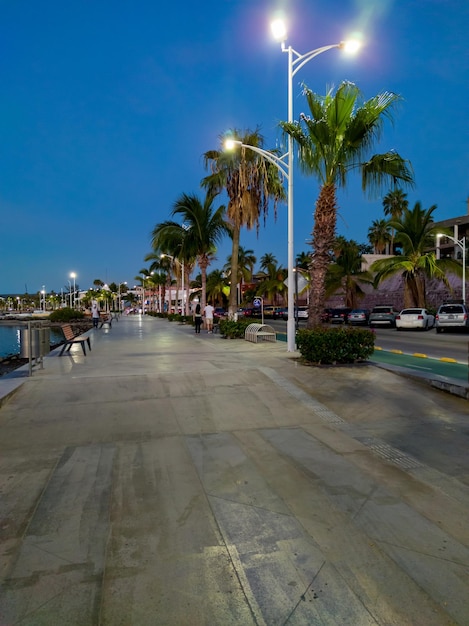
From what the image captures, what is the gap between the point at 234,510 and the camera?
386cm

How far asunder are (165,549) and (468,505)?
2.61 m

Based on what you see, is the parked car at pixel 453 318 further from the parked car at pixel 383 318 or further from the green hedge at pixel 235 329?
the green hedge at pixel 235 329

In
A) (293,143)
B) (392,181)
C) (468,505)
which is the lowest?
(468,505)

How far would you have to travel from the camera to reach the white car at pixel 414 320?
2811 centimetres

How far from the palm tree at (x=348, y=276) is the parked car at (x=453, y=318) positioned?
2155cm

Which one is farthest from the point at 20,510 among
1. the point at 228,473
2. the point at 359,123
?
the point at 359,123

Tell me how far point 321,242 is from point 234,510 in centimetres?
917

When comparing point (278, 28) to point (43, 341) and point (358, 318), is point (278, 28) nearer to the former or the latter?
point (43, 341)

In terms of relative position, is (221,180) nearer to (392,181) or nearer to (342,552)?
(392,181)

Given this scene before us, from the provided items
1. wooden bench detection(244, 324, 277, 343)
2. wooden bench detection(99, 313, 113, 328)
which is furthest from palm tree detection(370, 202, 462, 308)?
wooden bench detection(99, 313, 113, 328)

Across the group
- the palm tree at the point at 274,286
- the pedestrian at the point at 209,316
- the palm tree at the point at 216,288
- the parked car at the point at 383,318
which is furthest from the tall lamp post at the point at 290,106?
the palm tree at the point at 216,288

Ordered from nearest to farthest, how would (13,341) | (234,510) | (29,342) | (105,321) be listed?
(234,510), (29,342), (13,341), (105,321)

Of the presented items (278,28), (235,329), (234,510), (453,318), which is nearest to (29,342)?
(234,510)

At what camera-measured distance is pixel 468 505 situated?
396 cm
